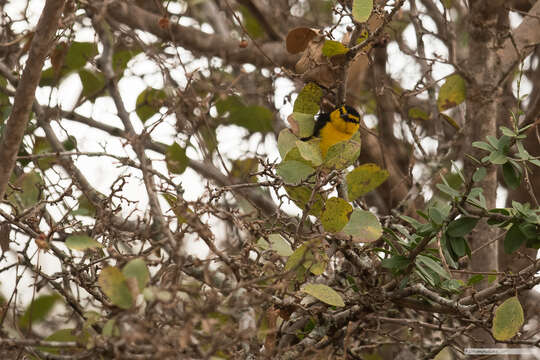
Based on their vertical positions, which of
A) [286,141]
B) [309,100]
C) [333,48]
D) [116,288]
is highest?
[333,48]

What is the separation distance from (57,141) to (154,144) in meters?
0.55

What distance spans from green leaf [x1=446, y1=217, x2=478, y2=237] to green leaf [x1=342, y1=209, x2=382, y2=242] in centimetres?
15

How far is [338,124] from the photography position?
91.5 inches

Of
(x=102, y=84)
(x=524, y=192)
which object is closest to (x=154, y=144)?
(x=102, y=84)

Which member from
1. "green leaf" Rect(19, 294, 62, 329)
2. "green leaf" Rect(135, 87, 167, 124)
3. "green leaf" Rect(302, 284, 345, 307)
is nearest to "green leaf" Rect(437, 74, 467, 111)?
"green leaf" Rect(135, 87, 167, 124)

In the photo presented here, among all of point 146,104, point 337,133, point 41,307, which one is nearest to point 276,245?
point 41,307

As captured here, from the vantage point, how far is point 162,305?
984 millimetres

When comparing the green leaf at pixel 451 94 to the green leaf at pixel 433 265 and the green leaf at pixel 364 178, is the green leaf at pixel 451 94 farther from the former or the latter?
the green leaf at pixel 433 265

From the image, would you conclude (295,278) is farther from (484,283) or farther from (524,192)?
(524,192)

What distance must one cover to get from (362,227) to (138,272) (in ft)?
1.70

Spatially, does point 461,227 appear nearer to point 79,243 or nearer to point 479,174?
point 479,174

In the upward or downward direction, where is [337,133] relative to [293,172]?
upward

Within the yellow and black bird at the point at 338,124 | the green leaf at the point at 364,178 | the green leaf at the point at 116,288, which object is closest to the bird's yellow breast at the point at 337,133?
the yellow and black bird at the point at 338,124

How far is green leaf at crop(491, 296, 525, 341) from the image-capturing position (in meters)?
1.32
